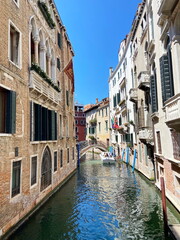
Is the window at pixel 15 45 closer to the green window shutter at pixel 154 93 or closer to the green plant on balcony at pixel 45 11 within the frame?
the green plant on balcony at pixel 45 11

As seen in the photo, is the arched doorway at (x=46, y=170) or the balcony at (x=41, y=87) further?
the arched doorway at (x=46, y=170)

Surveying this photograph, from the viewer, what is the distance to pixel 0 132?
18.0ft

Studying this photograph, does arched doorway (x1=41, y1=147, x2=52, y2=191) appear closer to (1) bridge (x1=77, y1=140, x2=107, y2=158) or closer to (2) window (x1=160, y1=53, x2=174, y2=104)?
(2) window (x1=160, y1=53, x2=174, y2=104)

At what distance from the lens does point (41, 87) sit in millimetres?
8312

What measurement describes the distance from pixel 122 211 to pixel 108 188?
3.54m

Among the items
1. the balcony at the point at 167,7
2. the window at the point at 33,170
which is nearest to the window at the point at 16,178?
the window at the point at 33,170

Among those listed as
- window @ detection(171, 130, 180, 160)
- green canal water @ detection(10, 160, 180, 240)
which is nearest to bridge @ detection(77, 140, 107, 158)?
green canal water @ detection(10, 160, 180, 240)

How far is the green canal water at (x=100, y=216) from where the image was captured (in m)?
5.68

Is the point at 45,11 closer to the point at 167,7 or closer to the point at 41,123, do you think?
the point at 41,123

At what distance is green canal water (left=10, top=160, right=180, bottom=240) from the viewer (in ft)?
18.6

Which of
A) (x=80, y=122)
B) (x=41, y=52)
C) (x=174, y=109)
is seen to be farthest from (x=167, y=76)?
(x=80, y=122)

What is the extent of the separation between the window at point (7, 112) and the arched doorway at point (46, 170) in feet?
11.8

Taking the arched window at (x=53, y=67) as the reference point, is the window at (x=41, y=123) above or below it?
below

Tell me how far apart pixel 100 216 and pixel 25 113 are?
4545 millimetres
